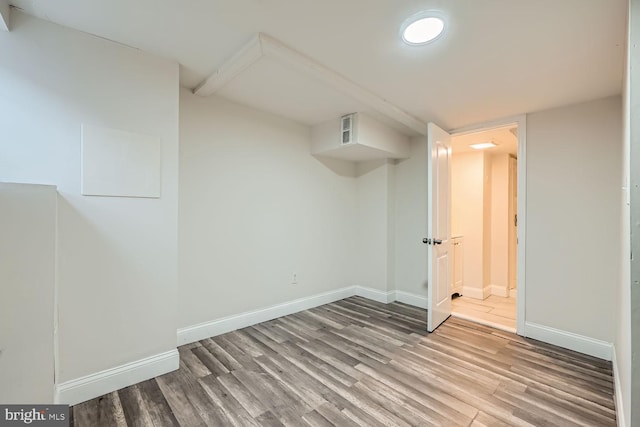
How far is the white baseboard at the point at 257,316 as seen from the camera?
2.59 meters

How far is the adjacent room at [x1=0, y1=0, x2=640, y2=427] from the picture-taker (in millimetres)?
1519

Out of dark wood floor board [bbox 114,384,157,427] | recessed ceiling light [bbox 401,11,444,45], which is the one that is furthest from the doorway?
dark wood floor board [bbox 114,384,157,427]

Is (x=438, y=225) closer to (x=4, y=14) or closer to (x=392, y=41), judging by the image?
(x=392, y=41)

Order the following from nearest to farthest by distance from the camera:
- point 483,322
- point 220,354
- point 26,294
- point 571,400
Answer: point 26,294
point 571,400
point 220,354
point 483,322

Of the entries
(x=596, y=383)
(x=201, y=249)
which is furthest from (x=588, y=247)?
(x=201, y=249)

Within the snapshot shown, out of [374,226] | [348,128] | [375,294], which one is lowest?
[375,294]

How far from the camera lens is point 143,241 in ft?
6.54

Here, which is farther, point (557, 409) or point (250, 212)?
point (250, 212)

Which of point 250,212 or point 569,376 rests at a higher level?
point 250,212

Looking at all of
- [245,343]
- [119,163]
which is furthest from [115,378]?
[119,163]

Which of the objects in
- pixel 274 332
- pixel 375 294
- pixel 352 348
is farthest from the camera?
Result: pixel 375 294

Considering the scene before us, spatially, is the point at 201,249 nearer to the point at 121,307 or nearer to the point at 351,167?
the point at 121,307

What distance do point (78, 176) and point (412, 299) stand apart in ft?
12.1

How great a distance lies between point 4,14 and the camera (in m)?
1.49
